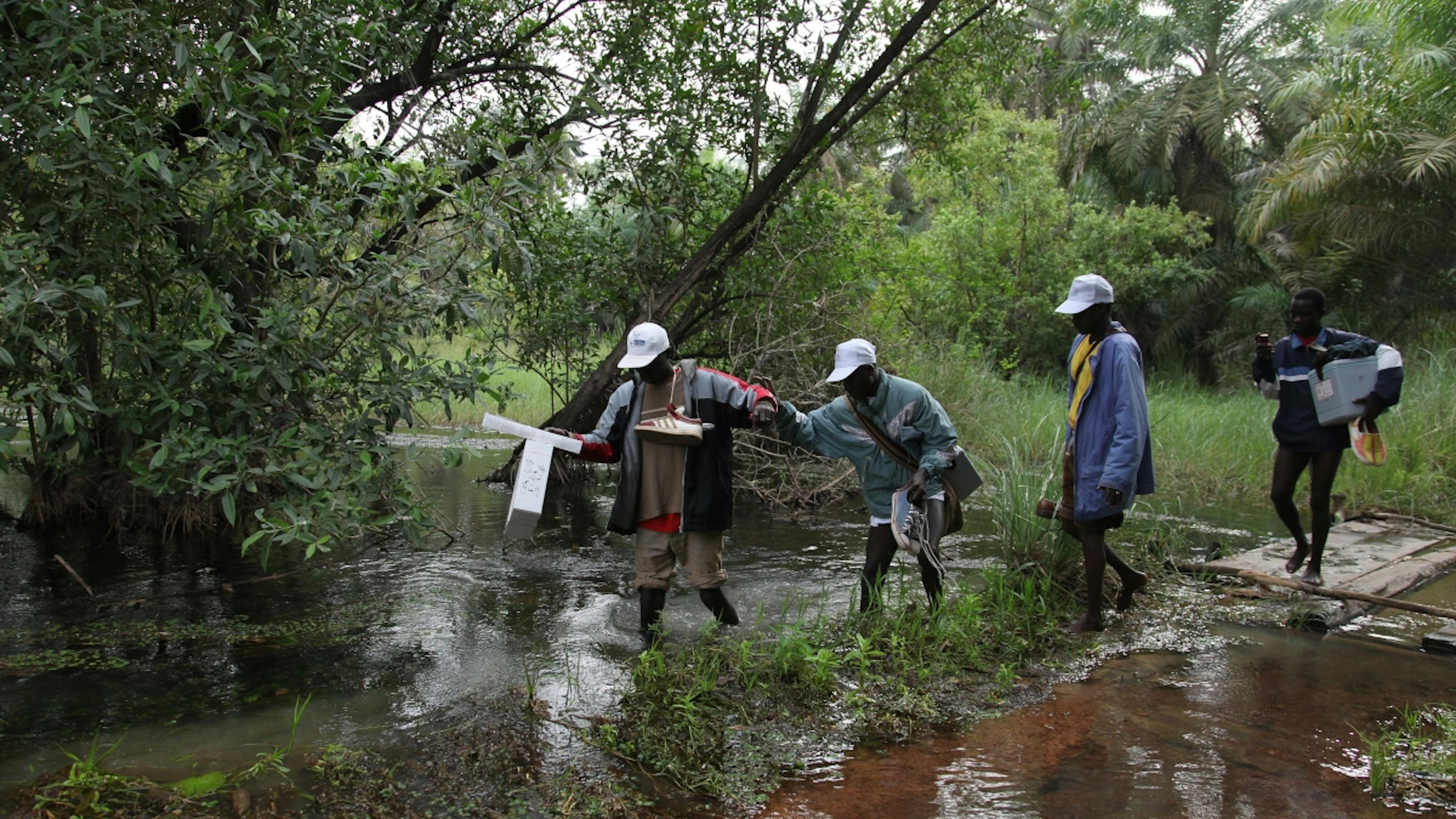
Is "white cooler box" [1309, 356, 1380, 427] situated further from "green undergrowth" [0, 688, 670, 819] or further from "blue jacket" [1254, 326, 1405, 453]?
"green undergrowth" [0, 688, 670, 819]

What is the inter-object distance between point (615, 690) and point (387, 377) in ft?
6.66

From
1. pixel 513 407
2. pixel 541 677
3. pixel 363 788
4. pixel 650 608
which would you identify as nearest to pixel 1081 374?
pixel 650 608

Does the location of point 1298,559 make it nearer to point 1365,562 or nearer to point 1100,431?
point 1365,562

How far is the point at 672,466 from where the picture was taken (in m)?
5.19

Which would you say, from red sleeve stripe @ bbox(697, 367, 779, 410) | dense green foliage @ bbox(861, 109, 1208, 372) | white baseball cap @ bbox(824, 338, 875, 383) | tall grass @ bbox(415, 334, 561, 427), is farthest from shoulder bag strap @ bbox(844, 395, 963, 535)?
dense green foliage @ bbox(861, 109, 1208, 372)

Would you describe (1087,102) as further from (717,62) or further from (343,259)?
(343,259)

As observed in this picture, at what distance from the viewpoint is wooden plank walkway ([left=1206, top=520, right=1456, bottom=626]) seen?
6.05m

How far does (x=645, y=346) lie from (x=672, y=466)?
2.04 ft

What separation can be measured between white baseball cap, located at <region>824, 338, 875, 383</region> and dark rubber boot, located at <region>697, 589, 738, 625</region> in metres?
1.23

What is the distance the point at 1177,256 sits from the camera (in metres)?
22.3

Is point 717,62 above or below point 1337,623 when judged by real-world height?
above

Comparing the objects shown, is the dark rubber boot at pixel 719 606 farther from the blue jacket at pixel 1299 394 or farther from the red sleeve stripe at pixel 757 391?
the blue jacket at pixel 1299 394

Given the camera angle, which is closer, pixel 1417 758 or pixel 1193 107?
pixel 1417 758

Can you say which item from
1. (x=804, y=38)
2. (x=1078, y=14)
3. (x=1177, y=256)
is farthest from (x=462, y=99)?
(x=1177, y=256)
